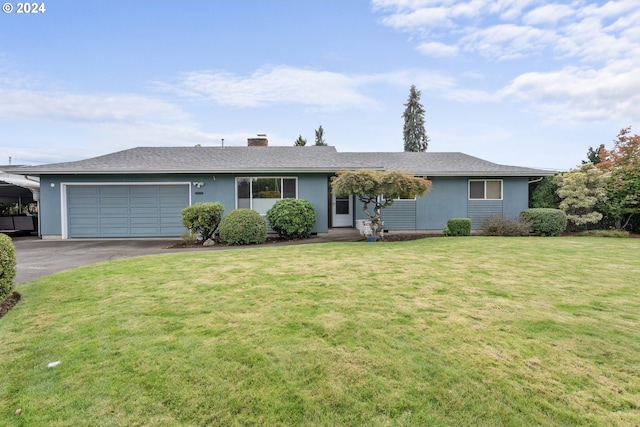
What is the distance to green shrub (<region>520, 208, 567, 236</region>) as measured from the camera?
1231 cm

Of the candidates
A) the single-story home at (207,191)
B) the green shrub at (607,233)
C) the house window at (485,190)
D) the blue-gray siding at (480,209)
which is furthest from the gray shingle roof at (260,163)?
the green shrub at (607,233)

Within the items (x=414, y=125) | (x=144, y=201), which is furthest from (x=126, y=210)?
(x=414, y=125)

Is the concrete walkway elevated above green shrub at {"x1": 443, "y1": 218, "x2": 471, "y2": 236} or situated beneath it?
situated beneath

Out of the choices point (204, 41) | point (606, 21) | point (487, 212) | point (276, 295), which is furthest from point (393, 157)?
point (276, 295)

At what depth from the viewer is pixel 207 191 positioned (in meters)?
12.7

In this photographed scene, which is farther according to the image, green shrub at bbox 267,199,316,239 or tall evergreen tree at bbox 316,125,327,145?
tall evergreen tree at bbox 316,125,327,145

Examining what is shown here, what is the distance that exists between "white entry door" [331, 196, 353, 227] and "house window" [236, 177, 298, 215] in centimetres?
365

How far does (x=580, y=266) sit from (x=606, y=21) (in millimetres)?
9380

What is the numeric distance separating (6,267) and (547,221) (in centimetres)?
1535

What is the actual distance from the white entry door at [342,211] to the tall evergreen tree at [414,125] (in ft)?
85.4

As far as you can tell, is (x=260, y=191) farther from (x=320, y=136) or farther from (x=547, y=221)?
(x=320, y=136)

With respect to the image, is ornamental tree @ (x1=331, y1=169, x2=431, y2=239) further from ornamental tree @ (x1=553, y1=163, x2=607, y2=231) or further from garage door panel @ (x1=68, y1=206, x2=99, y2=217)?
garage door panel @ (x1=68, y1=206, x2=99, y2=217)

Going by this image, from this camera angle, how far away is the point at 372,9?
11867mm

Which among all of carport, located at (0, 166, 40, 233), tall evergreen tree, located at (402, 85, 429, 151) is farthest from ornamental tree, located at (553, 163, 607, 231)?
tall evergreen tree, located at (402, 85, 429, 151)
